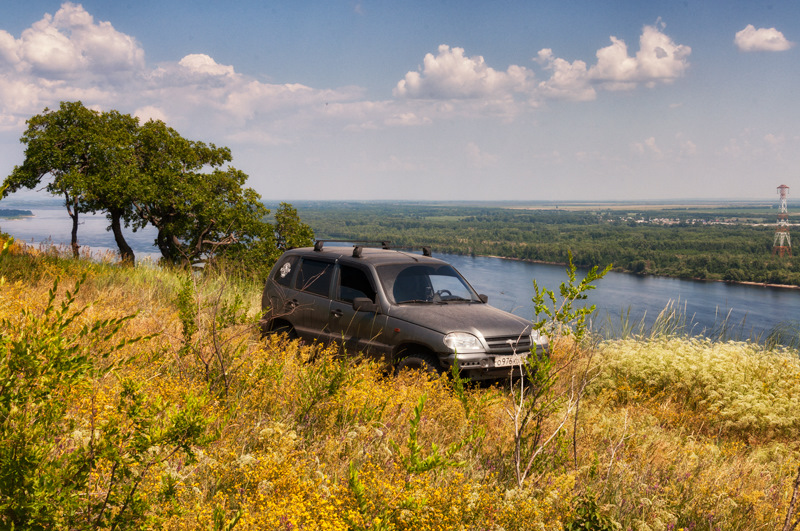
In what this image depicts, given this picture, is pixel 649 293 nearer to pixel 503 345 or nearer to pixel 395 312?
pixel 503 345

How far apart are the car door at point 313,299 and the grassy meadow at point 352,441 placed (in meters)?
0.45

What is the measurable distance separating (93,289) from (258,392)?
6442 mm

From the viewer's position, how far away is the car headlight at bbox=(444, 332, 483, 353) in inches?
226

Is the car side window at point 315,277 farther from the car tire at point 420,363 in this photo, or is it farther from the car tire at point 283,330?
the car tire at point 420,363

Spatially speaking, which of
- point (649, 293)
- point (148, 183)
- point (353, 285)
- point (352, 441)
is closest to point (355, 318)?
point (353, 285)

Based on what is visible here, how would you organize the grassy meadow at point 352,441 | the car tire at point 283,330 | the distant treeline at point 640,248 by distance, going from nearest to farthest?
the grassy meadow at point 352,441, the car tire at point 283,330, the distant treeline at point 640,248

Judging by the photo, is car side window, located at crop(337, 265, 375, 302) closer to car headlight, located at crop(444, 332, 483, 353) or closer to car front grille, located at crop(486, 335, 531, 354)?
car headlight, located at crop(444, 332, 483, 353)

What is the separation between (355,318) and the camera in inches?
258

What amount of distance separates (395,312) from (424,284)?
84 cm

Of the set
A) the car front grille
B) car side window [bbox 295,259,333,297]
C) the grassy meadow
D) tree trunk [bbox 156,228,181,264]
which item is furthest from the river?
the car front grille

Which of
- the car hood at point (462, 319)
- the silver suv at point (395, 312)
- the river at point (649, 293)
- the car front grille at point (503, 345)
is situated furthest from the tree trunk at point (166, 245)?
the car front grille at point (503, 345)

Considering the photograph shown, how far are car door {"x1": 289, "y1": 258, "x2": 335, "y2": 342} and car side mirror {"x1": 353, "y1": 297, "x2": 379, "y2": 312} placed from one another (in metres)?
0.72

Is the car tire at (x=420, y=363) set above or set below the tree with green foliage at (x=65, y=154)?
below

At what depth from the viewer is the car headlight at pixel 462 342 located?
5730 mm
